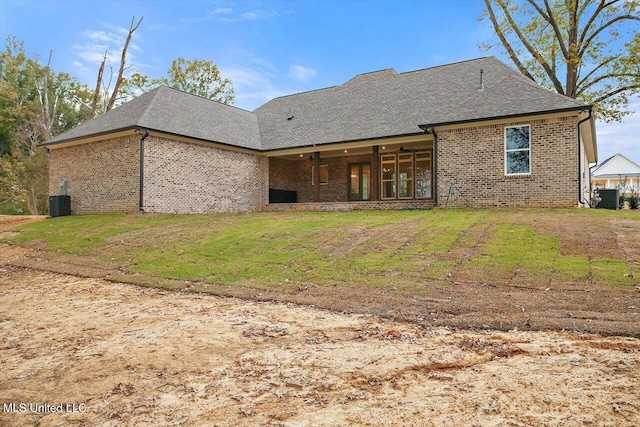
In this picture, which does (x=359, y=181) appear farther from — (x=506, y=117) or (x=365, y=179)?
(x=506, y=117)

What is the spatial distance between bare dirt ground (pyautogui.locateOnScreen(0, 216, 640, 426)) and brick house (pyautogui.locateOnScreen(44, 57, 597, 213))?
1109 cm

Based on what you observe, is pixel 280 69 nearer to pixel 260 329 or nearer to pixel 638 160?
pixel 260 329

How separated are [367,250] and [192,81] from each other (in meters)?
34.8

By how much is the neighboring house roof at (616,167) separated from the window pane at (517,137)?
29959 mm

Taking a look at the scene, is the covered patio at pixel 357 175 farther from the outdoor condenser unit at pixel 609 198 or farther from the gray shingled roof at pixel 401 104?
the outdoor condenser unit at pixel 609 198

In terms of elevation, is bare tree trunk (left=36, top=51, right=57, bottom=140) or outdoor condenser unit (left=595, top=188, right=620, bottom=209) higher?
bare tree trunk (left=36, top=51, right=57, bottom=140)

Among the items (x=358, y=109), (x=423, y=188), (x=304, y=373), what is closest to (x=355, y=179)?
(x=358, y=109)

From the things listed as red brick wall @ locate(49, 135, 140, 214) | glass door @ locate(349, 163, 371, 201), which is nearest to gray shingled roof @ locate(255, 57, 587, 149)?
glass door @ locate(349, 163, 371, 201)

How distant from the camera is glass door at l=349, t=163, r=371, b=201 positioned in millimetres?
22031

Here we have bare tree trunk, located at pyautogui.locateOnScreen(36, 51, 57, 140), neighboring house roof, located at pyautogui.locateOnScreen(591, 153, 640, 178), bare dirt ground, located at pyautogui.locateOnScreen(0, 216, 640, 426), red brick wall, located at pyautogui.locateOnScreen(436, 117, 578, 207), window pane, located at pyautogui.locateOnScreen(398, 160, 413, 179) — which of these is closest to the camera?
bare dirt ground, located at pyautogui.locateOnScreen(0, 216, 640, 426)

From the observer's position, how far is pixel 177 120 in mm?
18859

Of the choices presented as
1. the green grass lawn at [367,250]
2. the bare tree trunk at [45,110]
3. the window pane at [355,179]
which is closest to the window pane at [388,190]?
the window pane at [355,179]

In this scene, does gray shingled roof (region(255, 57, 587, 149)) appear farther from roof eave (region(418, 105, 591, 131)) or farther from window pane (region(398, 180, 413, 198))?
window pane (region(398, 180, 413, 198))

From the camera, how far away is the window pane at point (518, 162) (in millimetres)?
14422
